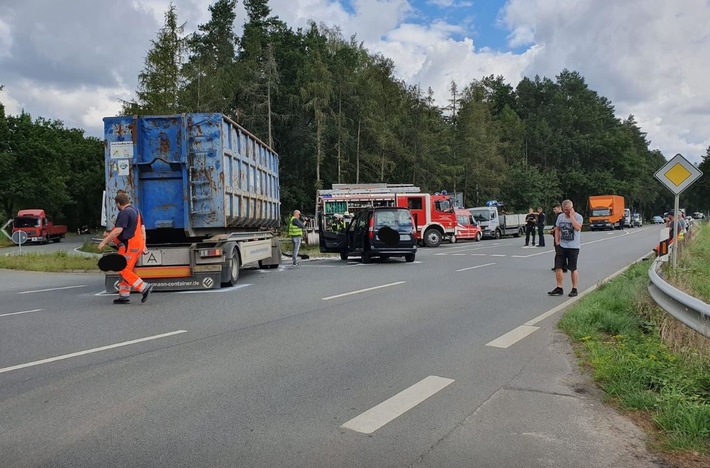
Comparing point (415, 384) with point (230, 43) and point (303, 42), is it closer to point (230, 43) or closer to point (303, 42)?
point (303, 42)

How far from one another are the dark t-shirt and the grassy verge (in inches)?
282

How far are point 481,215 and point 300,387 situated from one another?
35.1 m

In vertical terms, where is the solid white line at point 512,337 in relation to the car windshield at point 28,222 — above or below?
below

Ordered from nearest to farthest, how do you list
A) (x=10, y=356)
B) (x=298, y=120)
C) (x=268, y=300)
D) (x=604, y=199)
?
(x=10, y=356) → (x=268, y=300) → (x=298, y=120) → (x=604, y=199)

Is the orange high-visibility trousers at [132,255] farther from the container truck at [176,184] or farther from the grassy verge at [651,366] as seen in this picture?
the grassy verge at [651,366]

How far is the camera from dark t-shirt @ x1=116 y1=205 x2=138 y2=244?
9.63 m

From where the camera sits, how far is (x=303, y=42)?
52.9 meters

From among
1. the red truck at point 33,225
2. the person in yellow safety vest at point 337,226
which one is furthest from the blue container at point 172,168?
the red truck at point 33,225

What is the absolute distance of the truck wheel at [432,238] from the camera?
30109mm

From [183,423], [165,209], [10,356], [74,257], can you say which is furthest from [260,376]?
[74,257]

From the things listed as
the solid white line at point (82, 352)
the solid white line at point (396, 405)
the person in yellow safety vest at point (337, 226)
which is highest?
the person in yellow safety vest at point (337, 226)

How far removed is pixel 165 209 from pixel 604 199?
48.6 m

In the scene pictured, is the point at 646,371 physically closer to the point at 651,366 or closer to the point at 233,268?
the point at 651,366

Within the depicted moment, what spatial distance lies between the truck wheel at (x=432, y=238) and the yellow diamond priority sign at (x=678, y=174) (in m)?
18.1
